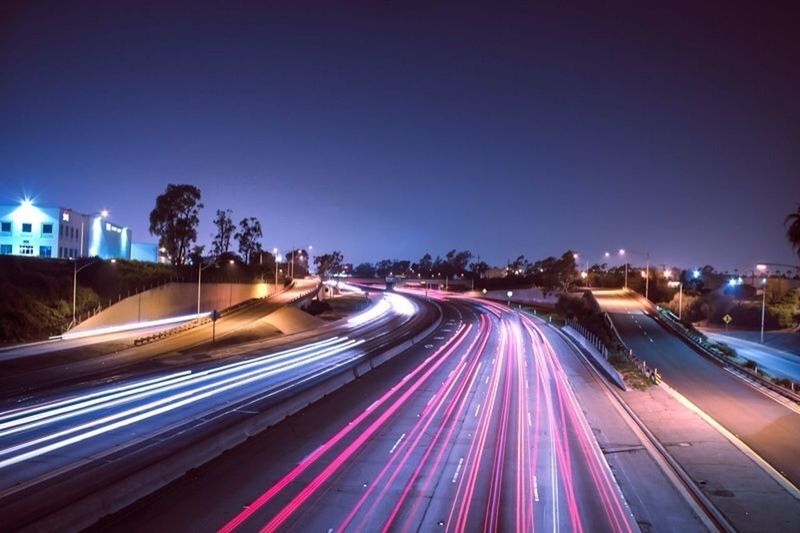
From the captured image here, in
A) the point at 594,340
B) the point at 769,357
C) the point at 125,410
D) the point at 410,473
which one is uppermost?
the point at 594,340

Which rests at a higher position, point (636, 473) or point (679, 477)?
point (679, 477)

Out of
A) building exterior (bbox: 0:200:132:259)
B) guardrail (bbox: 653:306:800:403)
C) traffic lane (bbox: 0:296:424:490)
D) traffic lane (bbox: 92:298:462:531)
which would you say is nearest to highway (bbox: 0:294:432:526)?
traffic lane (bbox: 0:296:424:490)

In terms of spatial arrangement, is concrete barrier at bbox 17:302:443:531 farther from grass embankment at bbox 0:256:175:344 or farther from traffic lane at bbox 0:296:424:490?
grass embankment at bbox 0:256:175:344

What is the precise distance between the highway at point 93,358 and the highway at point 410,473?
13885 mm

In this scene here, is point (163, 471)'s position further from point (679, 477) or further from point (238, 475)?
point (679, 477)

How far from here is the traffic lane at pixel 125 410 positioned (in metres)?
17.3

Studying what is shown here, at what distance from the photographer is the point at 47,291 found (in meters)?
52.0

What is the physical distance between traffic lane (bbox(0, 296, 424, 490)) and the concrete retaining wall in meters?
22.7

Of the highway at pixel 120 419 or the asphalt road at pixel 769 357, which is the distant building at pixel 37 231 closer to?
the highway at pixel 120 419

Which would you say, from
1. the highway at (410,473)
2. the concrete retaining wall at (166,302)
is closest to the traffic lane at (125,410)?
the highway at (410,473)

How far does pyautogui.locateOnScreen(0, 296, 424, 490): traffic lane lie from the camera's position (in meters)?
17.3

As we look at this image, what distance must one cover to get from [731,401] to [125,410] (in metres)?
26.3

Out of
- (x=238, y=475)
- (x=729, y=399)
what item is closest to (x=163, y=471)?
(x=238, y=475)

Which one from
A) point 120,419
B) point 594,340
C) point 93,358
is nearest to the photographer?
point 120,419
